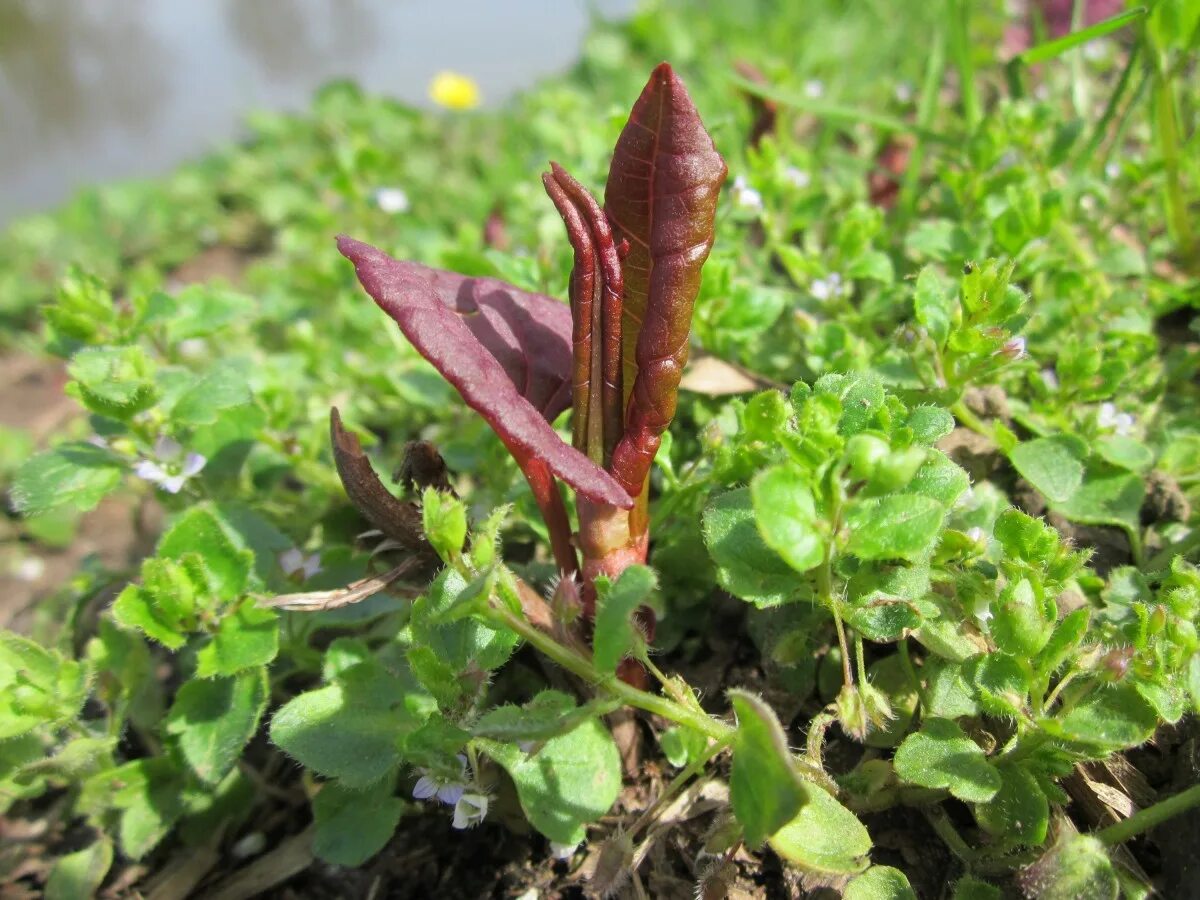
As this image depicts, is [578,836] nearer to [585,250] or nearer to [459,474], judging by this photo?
[585,250]

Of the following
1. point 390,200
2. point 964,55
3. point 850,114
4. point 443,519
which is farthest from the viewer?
point 390,200

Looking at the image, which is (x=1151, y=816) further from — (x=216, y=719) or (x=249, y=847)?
(x=249, y=847)

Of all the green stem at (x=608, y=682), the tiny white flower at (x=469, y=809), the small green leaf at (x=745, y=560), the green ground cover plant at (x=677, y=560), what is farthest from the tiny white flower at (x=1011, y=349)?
the tiny white flower at (x=469, y=809)

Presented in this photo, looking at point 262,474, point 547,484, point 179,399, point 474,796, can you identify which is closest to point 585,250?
point 547,484

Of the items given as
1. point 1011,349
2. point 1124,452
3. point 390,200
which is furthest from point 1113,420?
point 390,200

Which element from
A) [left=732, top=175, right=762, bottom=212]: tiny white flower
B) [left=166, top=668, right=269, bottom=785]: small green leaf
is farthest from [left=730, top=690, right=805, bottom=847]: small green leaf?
[left=732, top=175, right=762, bottom=212]: tiny white flower

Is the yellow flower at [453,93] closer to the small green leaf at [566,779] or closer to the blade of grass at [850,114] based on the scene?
the blade of grass at [850,114]
